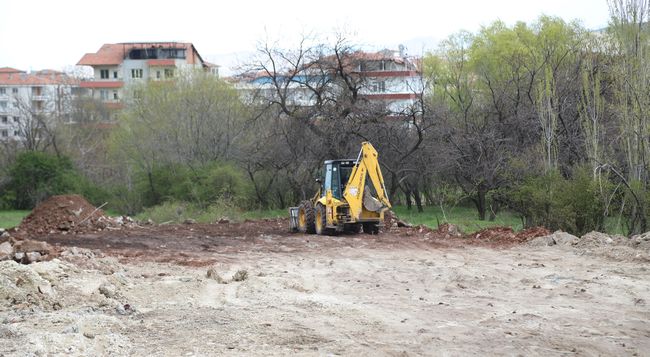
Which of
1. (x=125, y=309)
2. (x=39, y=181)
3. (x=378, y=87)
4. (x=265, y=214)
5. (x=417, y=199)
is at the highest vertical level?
(x=378, y=87)

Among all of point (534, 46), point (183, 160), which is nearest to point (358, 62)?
point (534, 46)

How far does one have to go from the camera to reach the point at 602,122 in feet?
81.6

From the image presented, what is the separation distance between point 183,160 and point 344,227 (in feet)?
75.1

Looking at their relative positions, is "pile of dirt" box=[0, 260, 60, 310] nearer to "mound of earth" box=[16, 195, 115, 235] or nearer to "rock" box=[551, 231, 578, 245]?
"rock" box=[551, 231, 578, 245]

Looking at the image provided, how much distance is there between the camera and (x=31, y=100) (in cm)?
7525

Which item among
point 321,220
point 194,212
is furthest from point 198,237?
point 194,212

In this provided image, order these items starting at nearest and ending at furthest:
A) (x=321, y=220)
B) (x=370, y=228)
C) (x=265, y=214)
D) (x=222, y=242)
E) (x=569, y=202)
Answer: (x=569, y=202), (x=222, y=242), (x=321, y=220), (x=370, y=228), (x=265, y=214)

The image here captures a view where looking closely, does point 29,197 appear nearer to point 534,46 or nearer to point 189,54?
point 534,46

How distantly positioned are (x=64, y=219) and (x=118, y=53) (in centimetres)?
7362

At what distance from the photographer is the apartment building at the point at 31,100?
61.1 meters

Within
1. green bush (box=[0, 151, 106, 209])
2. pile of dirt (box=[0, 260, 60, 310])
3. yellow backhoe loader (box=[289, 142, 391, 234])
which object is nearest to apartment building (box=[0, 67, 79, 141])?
green bush (box=[0, 151, 106, 209])

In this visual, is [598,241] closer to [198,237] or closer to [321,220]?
A: [321,220]

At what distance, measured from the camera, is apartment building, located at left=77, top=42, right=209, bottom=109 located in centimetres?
8881

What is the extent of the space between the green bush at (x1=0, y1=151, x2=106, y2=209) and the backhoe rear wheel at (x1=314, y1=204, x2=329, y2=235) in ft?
86.0
